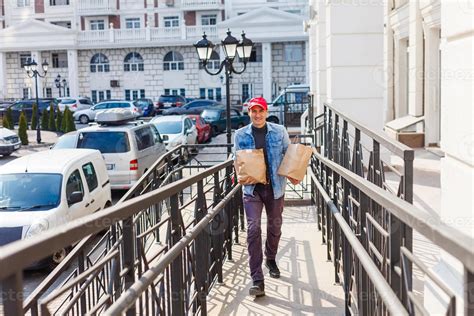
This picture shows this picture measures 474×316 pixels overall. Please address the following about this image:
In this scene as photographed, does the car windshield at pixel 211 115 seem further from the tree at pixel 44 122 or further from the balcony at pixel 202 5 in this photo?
the balcony at pixel 202 5

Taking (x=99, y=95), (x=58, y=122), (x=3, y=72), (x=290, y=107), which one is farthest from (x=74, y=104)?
(x=290, y=107)

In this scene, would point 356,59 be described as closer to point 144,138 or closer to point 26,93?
point 144,138

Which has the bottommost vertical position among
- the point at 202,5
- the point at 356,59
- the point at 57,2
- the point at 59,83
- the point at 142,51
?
the point at 356,59

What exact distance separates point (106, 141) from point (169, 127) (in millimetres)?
7072

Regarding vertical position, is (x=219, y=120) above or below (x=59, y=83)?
below

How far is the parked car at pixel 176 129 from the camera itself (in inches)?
791

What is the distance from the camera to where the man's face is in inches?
207

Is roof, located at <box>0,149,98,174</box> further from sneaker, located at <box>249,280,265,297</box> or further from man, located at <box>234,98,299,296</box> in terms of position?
sneaker, located at <box>249,280,265,297</box>

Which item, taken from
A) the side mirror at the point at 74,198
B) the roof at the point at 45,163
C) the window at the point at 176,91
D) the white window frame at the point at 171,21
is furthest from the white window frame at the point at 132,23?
the side mirror at the point at 74,198

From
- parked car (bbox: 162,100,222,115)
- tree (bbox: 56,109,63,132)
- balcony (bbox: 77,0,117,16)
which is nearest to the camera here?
tree (bbox: 56,109,63,132)

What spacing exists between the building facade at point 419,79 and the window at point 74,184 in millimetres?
4723

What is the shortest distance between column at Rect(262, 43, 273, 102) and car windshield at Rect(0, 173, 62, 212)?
135 ft

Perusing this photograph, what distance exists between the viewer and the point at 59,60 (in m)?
53.9

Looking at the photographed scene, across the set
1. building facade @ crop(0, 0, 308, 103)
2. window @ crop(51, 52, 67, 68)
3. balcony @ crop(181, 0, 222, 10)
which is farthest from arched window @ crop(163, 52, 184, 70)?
window @ crop(51, 52, 67, 68)
